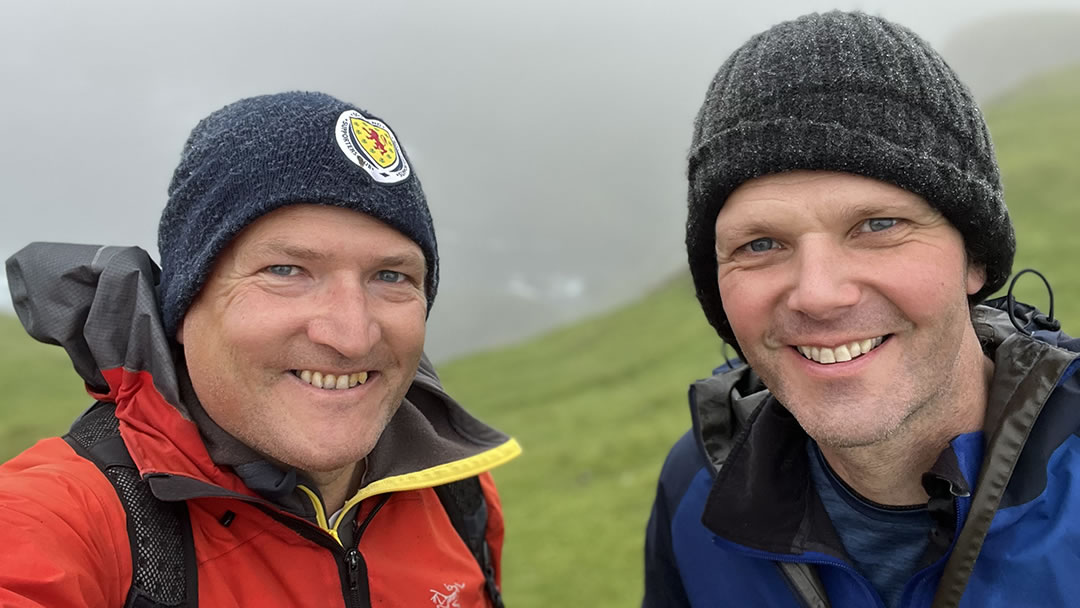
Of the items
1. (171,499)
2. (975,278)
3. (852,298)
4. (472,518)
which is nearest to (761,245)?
(852,298)

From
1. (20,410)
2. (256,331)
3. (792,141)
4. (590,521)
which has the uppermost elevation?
(792,141)

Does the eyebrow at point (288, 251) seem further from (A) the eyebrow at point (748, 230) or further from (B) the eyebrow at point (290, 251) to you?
(A) the eyebrow at point (748, 230)

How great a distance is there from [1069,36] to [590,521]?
4343 inches

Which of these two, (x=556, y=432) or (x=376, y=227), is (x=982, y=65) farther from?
(x=376, y=227)

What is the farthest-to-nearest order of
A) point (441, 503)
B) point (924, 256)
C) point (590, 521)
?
point (590, 521) < point (441, 503) < point (924, 256)

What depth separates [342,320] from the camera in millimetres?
3295

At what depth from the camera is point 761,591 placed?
144 inches

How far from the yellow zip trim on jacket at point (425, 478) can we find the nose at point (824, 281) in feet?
6.02

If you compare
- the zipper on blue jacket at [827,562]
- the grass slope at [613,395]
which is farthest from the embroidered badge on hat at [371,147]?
the grass slope at [613,395]

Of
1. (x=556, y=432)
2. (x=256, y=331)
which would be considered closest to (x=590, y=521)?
(x=556, y=432)

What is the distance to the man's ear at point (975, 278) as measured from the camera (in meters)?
3.56

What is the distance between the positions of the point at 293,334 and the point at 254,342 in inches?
6.3

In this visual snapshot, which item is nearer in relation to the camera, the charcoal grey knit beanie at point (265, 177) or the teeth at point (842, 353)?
the teeth at point (842, 353)

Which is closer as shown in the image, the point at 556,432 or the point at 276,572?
the point at 276,572
